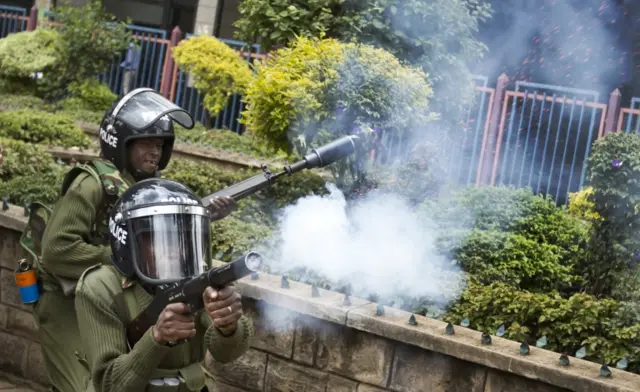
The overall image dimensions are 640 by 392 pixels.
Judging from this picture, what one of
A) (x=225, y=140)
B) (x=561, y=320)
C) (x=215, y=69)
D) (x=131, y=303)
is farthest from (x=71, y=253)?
(x=215, y=69)

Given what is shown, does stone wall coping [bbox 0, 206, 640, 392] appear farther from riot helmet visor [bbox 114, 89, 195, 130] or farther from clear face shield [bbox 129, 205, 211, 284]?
clear face shield [bbox 129, 205, 211, 284]

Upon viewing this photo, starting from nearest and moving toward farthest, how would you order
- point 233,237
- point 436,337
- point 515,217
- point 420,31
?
→ 1. point 436,337
2. point 233,237
3. point 515,217
4. point 420,31

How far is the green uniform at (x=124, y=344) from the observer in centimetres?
321

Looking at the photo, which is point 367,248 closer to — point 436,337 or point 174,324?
point 436,337

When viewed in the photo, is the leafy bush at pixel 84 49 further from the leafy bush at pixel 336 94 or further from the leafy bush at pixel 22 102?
the leafy bush at pixel 336 94

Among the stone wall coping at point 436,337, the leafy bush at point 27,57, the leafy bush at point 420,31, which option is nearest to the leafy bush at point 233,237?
the stone wall coping at point 436,337

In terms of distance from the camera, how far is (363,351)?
502 centimetres

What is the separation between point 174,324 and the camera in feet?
10.1

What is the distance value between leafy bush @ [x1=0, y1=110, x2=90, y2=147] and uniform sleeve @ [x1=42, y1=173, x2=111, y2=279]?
5.70 metres

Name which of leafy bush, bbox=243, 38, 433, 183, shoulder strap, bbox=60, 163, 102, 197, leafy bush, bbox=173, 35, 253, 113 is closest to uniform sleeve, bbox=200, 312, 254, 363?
shoulder strap, bbox=60, 163, 102, 197

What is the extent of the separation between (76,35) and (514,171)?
7151mm

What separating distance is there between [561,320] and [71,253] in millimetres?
2467

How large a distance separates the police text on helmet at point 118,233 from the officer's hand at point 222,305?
1.48ft

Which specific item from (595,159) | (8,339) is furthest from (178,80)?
(595,159)
